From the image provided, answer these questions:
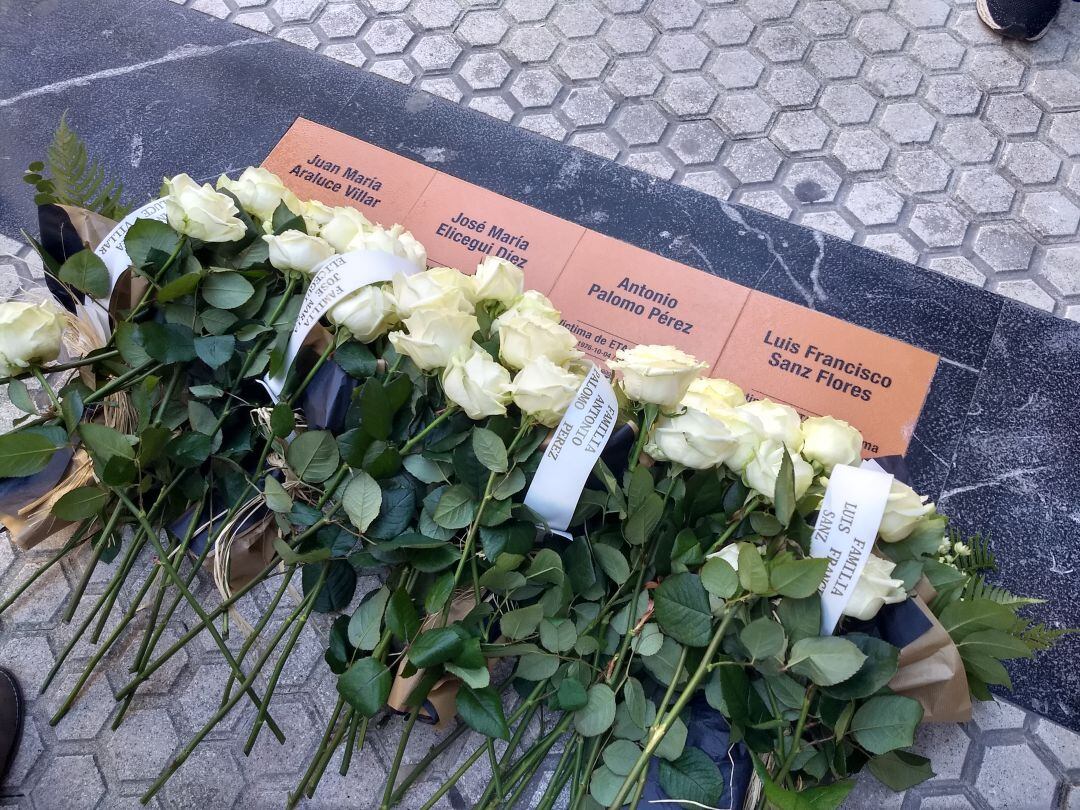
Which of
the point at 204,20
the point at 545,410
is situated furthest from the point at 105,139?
the point at 545,410

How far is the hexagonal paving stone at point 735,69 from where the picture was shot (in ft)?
5.13

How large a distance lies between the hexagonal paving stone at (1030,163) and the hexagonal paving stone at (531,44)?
92cm

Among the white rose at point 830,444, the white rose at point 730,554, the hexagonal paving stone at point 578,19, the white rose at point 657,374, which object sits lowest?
the white rose at point 730,554

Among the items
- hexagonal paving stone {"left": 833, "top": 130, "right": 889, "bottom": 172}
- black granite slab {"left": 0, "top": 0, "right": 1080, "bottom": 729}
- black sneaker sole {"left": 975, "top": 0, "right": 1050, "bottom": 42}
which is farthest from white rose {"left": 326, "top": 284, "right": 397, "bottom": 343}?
black sneaker sole {"left": 975, "top": 0, "right": 1050, "bottom": 42}

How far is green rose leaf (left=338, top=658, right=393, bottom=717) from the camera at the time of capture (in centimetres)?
66

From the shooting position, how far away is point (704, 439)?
681mm

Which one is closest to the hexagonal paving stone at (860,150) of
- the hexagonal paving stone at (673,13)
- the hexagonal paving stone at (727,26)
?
the hexagonal paving stone at (727,26)

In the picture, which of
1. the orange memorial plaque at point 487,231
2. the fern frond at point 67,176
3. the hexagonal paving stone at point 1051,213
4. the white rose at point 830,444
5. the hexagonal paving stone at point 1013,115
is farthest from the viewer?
the hexagonal paving stone at point 1013,115

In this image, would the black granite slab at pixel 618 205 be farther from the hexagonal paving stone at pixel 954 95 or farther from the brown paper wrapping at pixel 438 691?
the brown paper wrapping at pixel 438 691

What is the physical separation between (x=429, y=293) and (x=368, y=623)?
31cm

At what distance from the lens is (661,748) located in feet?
2.21

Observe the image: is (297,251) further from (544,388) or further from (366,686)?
(366,686)

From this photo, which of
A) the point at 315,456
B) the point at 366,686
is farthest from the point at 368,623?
the point at 315,456

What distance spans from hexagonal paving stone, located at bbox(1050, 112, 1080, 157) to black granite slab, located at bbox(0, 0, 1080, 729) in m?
0.41
